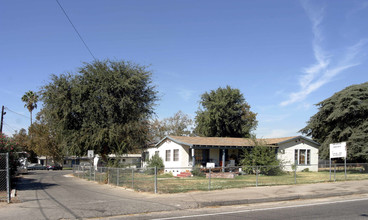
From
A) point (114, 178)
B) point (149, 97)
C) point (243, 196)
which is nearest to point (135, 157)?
point (149, 97)

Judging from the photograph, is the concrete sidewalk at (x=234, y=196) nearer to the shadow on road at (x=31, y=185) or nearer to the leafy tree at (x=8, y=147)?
the leafy tree at (x=8, y=147)

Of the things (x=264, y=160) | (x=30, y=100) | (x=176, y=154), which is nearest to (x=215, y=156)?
(x=176, y=154)

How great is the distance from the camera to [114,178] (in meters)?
19.6

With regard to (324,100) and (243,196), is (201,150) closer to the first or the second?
(324,100)

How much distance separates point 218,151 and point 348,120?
506 inches

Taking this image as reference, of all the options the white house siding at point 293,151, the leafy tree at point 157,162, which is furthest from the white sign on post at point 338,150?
the leafy tree at point 157,162

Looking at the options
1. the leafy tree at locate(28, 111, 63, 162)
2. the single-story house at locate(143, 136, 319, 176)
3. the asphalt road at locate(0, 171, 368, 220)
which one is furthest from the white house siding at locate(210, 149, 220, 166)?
the leafy tree at locate(28, 111, 63, 162)

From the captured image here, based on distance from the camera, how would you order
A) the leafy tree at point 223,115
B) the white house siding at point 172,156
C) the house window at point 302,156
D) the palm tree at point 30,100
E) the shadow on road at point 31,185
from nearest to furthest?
1. the shadow on road at point 31,185
2. the white house siding at point 172,156
3. the house window at point 302,156
4. the leafy tree at point 223,115
5. the palm tree at point 30,100

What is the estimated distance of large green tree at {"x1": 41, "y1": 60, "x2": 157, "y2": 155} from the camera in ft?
73.5

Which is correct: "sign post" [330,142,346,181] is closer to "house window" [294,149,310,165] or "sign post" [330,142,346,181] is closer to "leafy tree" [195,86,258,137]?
"house window" [294,149,310,165]

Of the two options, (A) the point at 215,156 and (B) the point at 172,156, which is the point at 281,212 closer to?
(A) the point at 215,156

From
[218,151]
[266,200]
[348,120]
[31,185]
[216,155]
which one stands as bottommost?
[31,185]

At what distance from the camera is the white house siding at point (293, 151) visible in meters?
30.5

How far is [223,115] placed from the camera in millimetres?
49406
